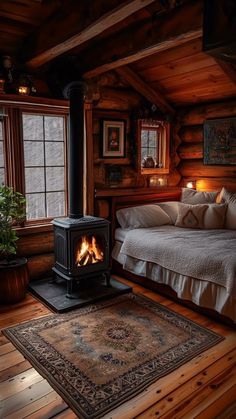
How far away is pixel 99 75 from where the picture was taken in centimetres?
426

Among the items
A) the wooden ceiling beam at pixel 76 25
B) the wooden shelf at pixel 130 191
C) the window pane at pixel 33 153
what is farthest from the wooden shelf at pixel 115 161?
the wooden ceiling beam at pixel 76 25

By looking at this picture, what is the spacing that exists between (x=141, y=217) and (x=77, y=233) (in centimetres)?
111

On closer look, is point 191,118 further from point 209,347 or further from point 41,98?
point 209,347

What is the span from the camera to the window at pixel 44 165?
3.99m

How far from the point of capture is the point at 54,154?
13.8 ft

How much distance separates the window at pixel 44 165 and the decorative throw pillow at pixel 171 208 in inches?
56.4

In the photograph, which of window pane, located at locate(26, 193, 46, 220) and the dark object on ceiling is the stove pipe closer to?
window pane, located at locate(26, 193, 46, 220)

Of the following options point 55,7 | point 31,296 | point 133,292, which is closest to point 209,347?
point 133,292

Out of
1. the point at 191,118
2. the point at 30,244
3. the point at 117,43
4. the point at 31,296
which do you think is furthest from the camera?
the point at 191,118

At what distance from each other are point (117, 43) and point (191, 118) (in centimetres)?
190

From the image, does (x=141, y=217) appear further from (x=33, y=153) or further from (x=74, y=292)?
(x=33, y=153)

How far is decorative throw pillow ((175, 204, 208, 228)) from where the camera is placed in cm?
430

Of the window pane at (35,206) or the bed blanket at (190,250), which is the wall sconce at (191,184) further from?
the window pane at (35,206)

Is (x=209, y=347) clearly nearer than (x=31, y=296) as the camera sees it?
Yes
